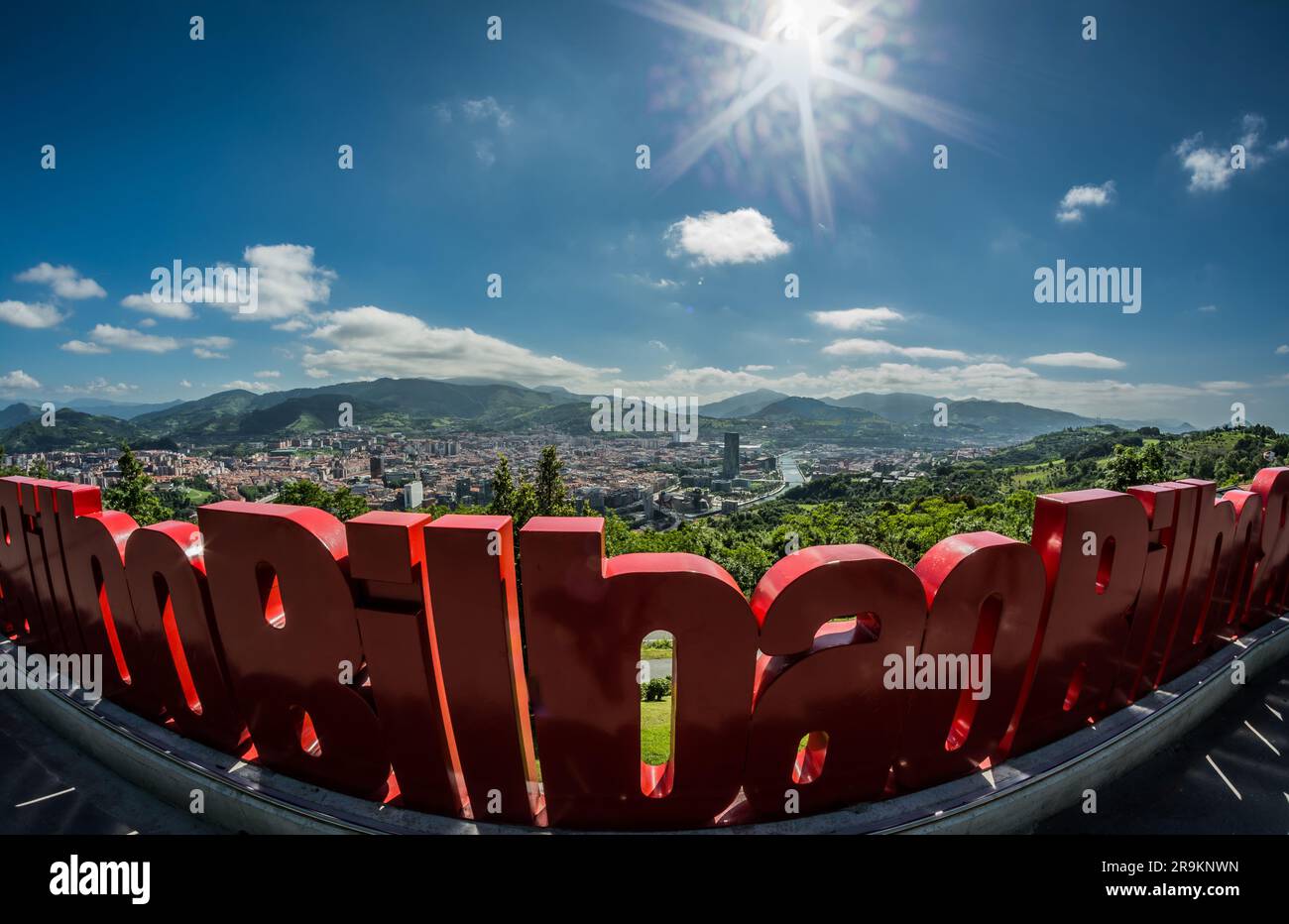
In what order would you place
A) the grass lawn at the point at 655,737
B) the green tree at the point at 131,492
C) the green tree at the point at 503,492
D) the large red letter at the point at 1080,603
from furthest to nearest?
the green tree at the point at 131,492
the green tree at the point at 503,492
the grass lawn at the point at 655,737
the large red letter at the point at 1080,603

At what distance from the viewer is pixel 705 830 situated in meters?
5.23

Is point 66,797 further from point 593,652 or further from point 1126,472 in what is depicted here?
point 1126,472

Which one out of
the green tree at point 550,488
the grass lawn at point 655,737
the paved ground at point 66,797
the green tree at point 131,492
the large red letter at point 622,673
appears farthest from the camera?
the green tree at point 131,492

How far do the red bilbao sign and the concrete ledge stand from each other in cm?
18

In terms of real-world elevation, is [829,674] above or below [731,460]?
below

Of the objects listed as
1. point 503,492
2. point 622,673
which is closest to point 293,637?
point 622,673

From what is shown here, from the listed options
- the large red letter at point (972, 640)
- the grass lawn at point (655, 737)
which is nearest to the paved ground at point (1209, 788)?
the large red letter at point (972, 640)

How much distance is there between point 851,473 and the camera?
104312 millimetres

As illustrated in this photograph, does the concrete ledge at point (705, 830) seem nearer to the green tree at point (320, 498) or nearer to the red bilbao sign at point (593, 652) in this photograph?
the red bilbao sign at point (593, 652)

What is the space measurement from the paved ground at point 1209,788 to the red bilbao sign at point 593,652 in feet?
3.19

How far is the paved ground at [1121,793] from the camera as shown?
6117 millimetres

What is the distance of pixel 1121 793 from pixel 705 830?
5.93 m

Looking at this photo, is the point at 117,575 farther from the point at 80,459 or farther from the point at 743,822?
the point at 80,459
